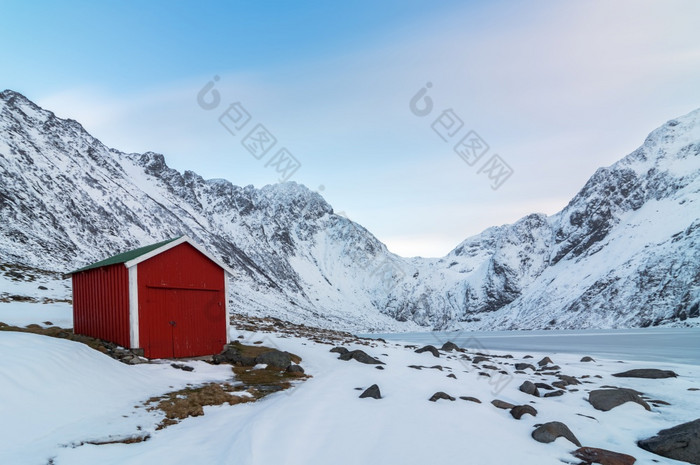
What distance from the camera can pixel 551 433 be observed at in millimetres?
11539

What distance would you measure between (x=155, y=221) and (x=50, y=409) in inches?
3877

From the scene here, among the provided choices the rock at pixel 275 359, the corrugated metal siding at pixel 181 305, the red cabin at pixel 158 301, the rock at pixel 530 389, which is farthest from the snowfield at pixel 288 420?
the rock at pixel 275 359

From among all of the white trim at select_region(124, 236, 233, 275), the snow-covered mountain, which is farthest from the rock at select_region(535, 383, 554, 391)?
the snow-covered mountain

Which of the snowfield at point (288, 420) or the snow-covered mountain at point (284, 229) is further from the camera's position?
the snow-covered mountain at point (284, 229)

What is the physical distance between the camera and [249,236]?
168 m

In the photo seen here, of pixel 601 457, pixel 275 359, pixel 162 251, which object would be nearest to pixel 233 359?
pixel 275 359

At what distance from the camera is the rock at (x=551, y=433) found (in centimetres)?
1145

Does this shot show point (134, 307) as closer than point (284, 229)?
Yes

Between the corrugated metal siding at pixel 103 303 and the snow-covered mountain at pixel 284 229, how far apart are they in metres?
36.0

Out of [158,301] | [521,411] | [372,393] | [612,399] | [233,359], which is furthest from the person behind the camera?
[233,359]

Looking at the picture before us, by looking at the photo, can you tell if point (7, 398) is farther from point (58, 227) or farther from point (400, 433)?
point (58, 227)

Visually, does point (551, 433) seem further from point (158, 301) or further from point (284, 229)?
point (284, 229)

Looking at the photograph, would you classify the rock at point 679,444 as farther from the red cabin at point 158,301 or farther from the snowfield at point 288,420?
the red cabin at point 158,301

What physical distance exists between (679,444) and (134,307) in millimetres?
19175
